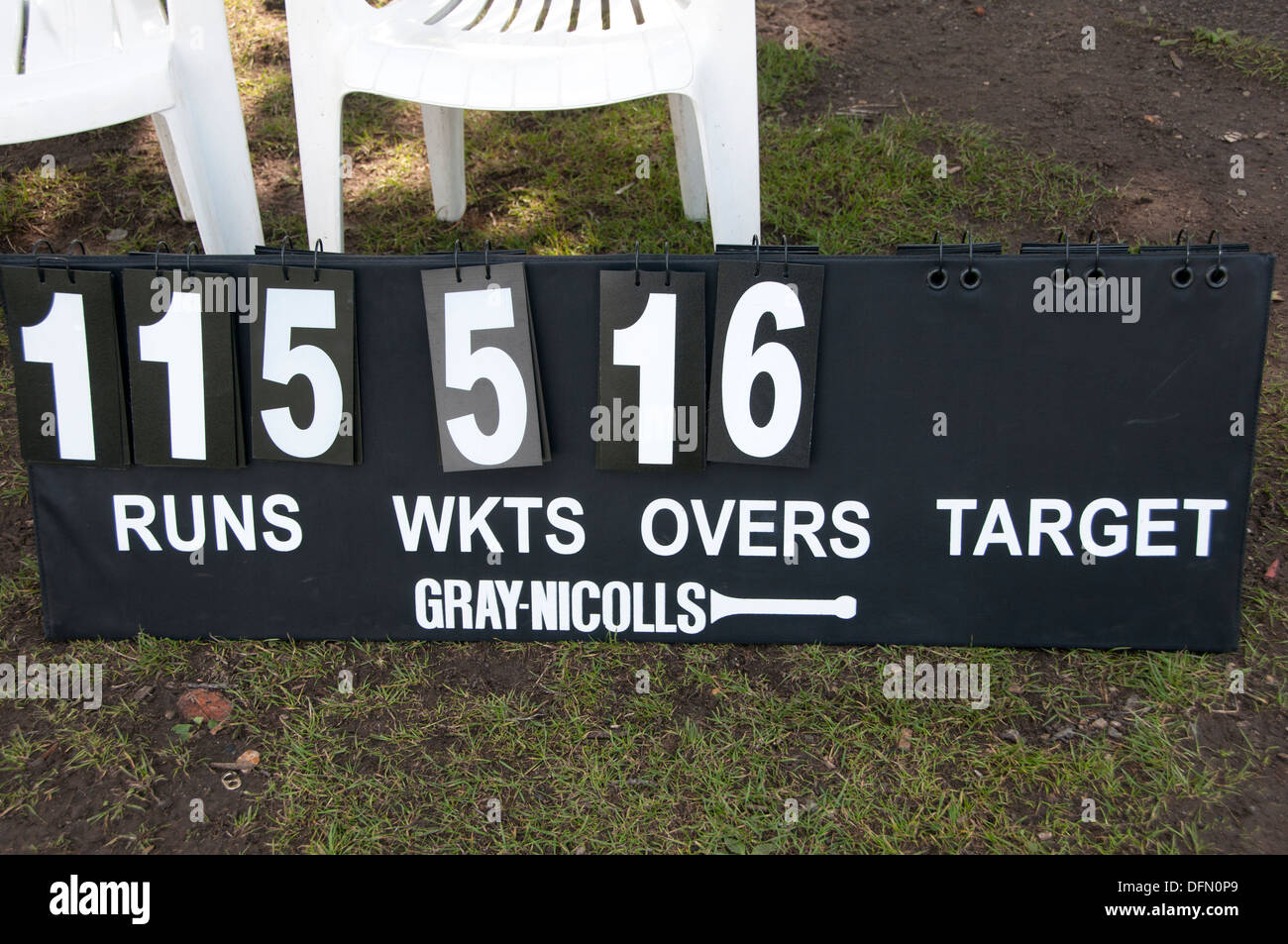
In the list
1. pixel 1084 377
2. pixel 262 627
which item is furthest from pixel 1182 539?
pixel 262 627

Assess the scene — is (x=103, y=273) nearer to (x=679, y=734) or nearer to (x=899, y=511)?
(x=679, y=734)

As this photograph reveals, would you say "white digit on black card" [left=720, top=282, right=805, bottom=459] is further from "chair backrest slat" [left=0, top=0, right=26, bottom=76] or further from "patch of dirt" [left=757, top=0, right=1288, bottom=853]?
"chair backrest slat" [left=0, top=0, right=26, bottom=76]

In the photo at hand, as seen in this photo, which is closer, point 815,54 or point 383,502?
point 383,502

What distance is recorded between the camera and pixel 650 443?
2059 millimetres

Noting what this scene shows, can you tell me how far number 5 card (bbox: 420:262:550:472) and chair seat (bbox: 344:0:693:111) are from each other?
1.45 feet

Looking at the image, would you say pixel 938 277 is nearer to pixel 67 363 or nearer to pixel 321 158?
pixel 321 158

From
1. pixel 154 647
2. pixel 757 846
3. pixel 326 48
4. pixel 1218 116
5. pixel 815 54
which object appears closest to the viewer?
pixel 757 846

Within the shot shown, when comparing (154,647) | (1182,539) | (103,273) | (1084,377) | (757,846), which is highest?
(103,273)

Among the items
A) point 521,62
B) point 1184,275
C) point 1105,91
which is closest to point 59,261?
point 521,62

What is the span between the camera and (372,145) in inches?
145

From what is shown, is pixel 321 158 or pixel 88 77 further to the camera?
pixel 321 158

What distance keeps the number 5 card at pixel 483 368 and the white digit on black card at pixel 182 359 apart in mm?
418

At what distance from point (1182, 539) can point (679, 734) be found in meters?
0.96

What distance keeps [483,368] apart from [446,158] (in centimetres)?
136
